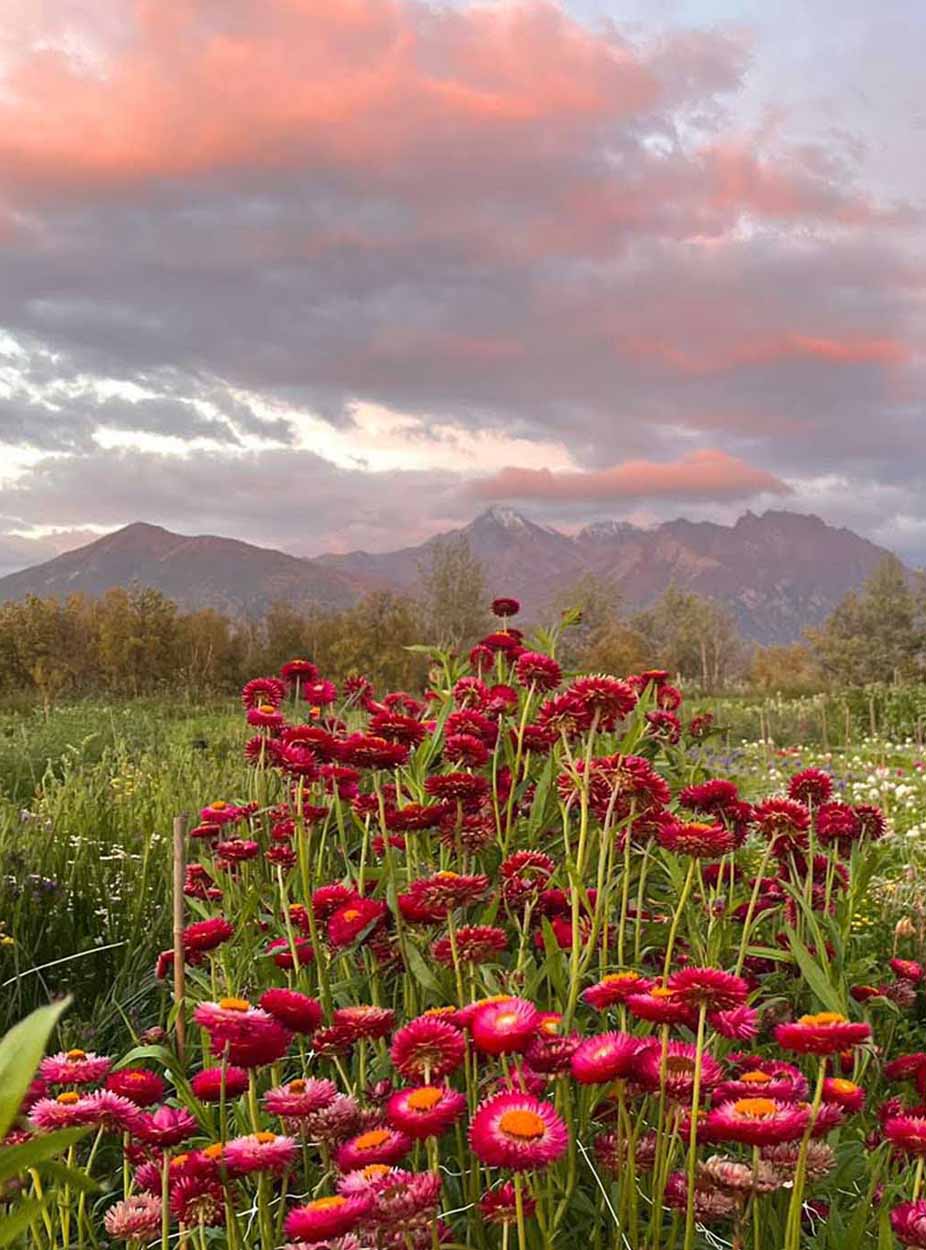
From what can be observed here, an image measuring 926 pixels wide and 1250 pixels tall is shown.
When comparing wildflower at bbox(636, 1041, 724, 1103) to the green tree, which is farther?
the green tree

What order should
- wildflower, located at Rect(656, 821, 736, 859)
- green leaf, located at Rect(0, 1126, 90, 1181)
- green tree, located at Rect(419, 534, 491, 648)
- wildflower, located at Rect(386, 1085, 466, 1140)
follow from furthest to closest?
green tree, located at Rect(419, 534, 491, 648) → wildflower, located at Rect(656, 821, 736, 859) → wildflower, located at Rect(386, 1085, 466, 1140) → green leaf, located at Rect(0, 1126, 90, 1181)

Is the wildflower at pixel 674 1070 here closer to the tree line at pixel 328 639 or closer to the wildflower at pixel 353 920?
the wildflower at pixel 353 920

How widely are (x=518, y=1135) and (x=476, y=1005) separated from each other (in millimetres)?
262

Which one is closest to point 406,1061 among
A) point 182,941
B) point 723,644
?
point 182,941

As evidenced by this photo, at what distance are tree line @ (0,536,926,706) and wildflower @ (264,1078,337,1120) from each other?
1157 cm

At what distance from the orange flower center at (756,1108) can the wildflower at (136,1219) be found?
856mm

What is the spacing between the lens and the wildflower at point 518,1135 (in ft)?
4.09

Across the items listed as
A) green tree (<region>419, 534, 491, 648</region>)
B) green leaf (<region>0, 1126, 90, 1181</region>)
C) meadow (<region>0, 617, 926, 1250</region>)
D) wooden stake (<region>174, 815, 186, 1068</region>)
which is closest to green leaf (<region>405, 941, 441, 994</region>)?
meadow (<region>0, 617, 926, 1250</region>)

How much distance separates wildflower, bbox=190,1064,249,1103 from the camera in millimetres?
1676

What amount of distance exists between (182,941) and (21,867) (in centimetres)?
210

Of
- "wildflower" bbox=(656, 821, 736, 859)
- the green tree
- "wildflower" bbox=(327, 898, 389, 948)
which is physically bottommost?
"wildflower" bbox=(327, 898, 389, 948)

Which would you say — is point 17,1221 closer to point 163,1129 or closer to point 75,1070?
point 163,1129

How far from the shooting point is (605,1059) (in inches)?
54.8

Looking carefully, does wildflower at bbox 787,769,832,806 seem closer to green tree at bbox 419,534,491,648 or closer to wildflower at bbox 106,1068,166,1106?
wildflower at bbox 106,1068,166,1106
